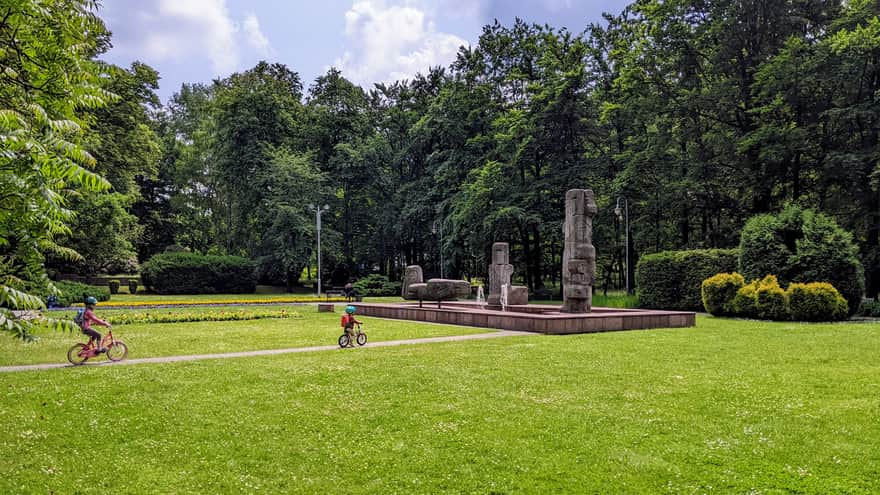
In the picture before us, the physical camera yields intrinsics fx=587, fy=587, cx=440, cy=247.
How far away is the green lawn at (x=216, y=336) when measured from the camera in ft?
42.8

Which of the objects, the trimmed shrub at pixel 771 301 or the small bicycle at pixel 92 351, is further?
the trimmed shrub at pixel 771 301

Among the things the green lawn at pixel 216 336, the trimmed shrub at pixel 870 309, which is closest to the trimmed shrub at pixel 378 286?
the green lawn at pixel 216 336

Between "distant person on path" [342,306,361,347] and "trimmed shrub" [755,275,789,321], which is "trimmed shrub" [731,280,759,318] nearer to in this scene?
"trimmed shrub" [755,275,789,321]

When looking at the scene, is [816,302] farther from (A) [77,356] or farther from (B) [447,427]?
(A) [77,356]

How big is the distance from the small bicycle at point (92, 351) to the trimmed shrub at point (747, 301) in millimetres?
20668

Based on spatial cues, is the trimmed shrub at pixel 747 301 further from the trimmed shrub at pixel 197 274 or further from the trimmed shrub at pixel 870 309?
the trimmed shrub at pixel 197 274

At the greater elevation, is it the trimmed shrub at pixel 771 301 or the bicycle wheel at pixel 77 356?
the trimmed shrub at pixel 771 301

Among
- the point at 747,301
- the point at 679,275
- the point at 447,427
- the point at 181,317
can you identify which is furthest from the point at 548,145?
the point at 447,427

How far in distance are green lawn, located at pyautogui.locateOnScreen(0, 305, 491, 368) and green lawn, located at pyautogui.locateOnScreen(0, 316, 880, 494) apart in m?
2.78

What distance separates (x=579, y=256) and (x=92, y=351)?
1472 cm

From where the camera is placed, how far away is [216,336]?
650 inches

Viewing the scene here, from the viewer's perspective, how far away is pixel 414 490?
201 inches

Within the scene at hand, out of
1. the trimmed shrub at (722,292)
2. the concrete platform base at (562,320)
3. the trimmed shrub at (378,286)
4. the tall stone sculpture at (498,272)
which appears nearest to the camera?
the concrete platform base at (562,320)

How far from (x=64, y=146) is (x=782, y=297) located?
22749mm
